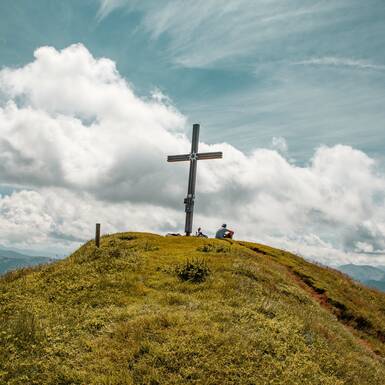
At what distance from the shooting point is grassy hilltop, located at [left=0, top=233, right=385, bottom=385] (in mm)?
14344

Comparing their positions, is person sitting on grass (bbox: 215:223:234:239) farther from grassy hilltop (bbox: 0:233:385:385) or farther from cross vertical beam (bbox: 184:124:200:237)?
grassy hilltop (bbox: 0:233:385:385)

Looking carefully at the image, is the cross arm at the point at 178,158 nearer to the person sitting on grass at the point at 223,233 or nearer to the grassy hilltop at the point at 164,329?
the person sitting on grass at the point at 223,233

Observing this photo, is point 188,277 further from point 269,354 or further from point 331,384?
point 331,384

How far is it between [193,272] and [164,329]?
901 cm

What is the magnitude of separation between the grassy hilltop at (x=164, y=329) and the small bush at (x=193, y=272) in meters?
0.10

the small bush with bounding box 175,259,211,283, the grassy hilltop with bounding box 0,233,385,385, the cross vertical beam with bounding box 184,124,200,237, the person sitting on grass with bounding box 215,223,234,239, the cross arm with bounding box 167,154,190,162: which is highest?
the cross arm with bounding box 167,154,190,162

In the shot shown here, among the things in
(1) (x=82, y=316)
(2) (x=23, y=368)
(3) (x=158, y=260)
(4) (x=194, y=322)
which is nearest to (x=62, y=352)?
(2) (x=23, y=368)

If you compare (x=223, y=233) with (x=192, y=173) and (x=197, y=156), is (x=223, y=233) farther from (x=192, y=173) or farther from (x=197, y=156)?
(x=197, y=156)

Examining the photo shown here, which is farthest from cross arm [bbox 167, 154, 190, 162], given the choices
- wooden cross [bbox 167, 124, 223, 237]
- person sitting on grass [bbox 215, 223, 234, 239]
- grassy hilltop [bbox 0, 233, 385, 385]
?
grassy hilltop [bbox 0, 233, 385, 385]

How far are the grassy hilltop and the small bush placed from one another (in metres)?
0.10

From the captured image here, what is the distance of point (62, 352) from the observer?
52.0ft

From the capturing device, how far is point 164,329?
54.3 feet

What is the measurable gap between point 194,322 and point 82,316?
5.96 metres

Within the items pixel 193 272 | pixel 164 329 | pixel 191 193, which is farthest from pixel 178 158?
pixel 164 329
